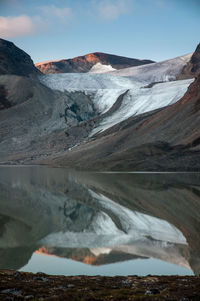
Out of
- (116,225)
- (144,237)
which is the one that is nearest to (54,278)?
(144,237)

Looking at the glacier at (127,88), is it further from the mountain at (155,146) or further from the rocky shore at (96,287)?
the rocky shore at (96,287)

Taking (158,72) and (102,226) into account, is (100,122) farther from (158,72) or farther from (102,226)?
(102,226)

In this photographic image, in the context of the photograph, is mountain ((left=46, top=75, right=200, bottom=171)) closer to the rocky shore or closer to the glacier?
the glacier

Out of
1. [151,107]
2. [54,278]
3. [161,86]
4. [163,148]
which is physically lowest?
[54,278]

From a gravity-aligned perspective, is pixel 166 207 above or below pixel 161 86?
below

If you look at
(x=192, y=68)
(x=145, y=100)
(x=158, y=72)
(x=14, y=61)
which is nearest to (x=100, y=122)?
(x=145, y=100)

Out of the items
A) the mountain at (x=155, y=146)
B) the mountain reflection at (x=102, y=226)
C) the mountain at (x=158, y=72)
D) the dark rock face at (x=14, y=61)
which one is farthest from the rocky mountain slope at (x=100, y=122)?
the mountain reflection at (x=102, y=226)

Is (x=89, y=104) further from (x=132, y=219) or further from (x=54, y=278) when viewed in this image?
(x=54, y=278)
